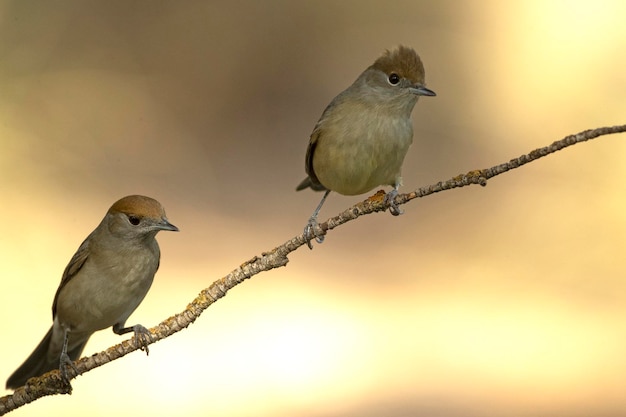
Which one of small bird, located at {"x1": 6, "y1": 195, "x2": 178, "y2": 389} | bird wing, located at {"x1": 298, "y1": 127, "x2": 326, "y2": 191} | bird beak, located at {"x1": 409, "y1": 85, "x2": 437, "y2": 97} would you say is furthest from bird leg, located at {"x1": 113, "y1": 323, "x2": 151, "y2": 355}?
bird beak, located at {"x1": 409, "y1": 85, "x2": 437, "y2": 97}

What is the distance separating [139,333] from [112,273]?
2.78ft

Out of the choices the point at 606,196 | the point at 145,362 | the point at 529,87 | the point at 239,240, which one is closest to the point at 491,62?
the point at 529,87

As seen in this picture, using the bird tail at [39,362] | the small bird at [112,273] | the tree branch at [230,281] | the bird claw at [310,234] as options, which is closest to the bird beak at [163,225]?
the small bird at [112,273]

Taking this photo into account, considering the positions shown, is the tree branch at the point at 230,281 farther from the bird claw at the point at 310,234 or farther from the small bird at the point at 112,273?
the small bird at the point at 112,273

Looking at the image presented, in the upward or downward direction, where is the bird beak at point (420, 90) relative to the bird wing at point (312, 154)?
upward

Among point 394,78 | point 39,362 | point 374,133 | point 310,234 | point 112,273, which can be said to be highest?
point 394,78

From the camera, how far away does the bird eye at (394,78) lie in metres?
4.27

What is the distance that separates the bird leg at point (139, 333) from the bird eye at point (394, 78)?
5.62ft

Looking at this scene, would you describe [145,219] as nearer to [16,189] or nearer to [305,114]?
[16,189]

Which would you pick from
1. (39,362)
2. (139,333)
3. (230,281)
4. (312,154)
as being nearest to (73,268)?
(39,362)

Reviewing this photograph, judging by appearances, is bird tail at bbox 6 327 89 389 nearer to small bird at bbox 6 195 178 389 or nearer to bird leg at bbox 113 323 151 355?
small bird at bbox 6 195 178 389

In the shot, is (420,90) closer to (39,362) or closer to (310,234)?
(310,234)

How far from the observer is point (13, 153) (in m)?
10.0

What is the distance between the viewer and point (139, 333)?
3371 millimetres
